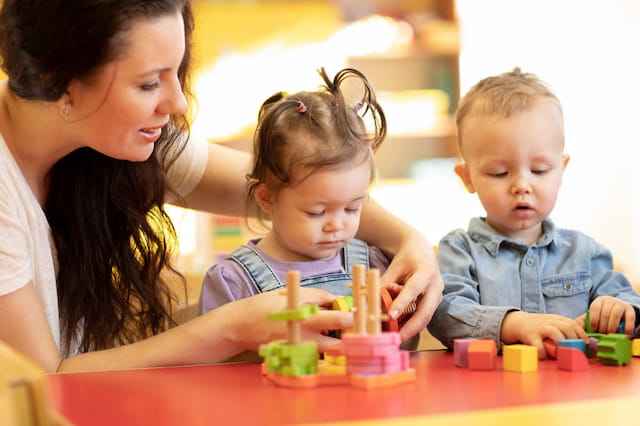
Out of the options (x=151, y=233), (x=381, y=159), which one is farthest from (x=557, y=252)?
(x=381, y=159)

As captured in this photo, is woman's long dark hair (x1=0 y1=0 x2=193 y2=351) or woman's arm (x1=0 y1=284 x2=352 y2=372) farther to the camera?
woman's long dark hair (x1=0 y1=0 x2=193 y2=351)

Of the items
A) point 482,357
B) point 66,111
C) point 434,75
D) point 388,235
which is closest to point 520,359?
point 482,357

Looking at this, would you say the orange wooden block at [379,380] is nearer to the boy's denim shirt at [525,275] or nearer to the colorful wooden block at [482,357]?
the colorful wooden block at [482,357]

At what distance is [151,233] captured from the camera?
1.37 meters

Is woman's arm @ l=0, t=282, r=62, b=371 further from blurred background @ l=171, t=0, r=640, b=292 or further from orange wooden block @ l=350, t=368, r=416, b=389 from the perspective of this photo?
blurred background @ l=171, t=0, r=640, b=292

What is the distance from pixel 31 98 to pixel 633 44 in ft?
11.4

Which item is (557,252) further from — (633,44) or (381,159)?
(381,159)

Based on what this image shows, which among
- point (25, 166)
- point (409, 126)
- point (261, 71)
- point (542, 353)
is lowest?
point (542, 353)

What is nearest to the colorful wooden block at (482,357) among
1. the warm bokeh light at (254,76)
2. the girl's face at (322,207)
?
the girl's face at (322,207)

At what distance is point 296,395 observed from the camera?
774mm

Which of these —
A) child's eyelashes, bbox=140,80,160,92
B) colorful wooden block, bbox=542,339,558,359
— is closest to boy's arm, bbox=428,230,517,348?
colorful wooden block, bbox=542,339,558,359

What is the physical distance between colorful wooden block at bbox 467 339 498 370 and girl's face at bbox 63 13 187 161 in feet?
1.66

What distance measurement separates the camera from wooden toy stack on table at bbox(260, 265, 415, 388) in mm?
798

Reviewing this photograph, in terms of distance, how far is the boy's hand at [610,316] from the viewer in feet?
3.55
